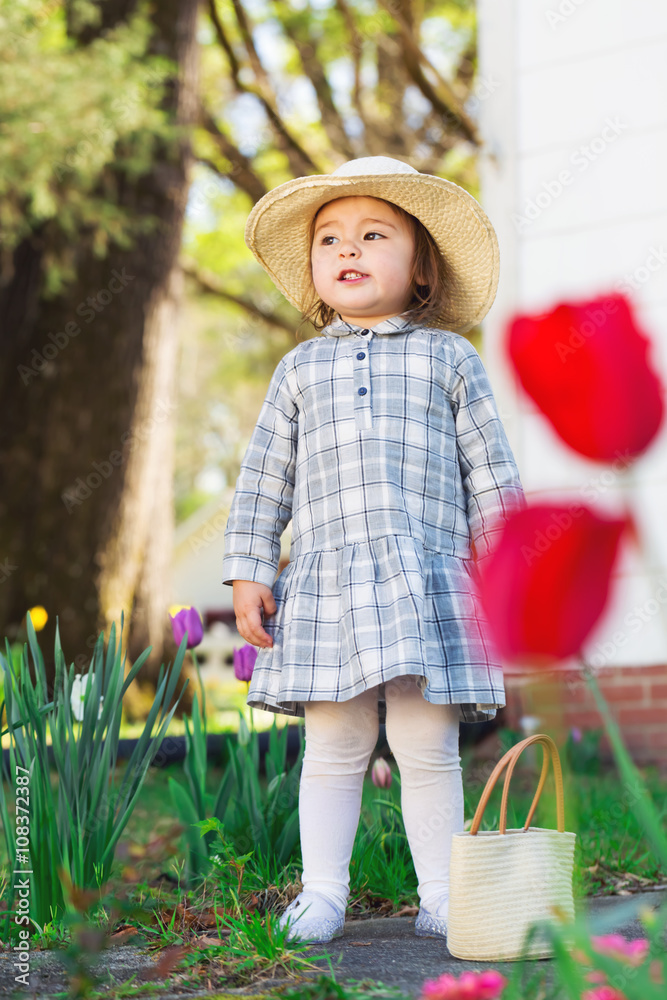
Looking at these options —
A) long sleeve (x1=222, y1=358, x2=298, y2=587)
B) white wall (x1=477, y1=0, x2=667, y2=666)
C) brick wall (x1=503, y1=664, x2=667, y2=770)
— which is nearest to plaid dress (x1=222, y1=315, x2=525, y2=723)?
long sleeve (x1=222, y1=358, x2=298, y2=587)

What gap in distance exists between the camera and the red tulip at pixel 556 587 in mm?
513

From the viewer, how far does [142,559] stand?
16.4 feet

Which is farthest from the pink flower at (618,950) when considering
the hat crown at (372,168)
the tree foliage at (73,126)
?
the tree foliage at (73,126)

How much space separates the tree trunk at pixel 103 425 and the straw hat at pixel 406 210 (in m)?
2.83

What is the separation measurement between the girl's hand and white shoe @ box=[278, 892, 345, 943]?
0.45m

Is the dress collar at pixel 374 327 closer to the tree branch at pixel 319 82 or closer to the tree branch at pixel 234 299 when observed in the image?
the tree branch at pixel 319 82

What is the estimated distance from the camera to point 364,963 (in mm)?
1374

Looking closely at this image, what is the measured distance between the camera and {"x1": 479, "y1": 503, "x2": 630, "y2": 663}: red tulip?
51 centimetres

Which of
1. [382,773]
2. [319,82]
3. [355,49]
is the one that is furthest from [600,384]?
[319,82]

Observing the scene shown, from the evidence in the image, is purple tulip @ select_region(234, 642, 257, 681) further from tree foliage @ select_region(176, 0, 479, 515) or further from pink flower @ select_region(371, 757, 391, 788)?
tree foliage @ select_region(176, 0, 479, 515)

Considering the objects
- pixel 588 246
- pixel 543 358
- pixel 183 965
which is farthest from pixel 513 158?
pixel 543 358

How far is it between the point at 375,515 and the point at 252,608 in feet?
0.97

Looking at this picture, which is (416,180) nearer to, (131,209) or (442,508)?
(442,508)

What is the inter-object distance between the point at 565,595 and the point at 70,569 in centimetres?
442
